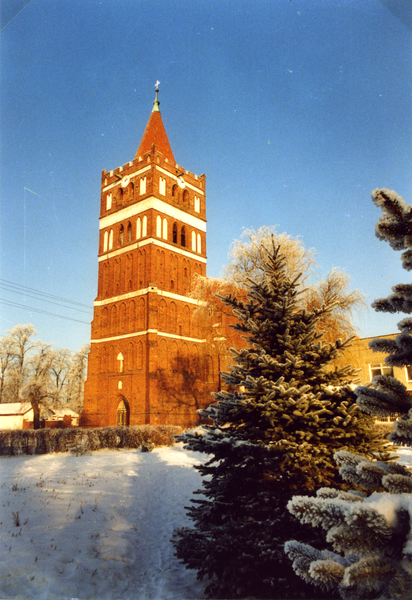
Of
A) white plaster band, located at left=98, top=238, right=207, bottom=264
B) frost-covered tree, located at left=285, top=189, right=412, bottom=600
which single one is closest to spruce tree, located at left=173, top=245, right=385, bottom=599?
frost-covered tree, located at left=285, top=189, right=412, bottom=600

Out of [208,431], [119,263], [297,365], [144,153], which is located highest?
[144,153]

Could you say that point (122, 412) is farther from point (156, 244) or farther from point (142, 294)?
point (156, 244)

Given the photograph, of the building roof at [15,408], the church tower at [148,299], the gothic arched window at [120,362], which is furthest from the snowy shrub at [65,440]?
the gothic arched window at [120,362]

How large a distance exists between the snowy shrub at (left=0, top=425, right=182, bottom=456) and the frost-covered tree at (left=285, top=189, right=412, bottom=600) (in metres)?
14.5

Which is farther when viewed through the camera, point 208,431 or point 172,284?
point 172,284

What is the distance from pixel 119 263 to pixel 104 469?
23313 mm

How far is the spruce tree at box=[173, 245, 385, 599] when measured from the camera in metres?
3.88

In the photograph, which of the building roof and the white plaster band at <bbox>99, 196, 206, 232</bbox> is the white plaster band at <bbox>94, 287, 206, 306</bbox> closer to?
the white plaster band at <bbox>99, 196, 206, 232</bbox>

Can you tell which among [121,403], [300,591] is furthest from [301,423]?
[121,403]

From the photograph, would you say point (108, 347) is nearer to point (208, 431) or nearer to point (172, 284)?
point (172, 284)

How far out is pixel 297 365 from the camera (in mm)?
4477

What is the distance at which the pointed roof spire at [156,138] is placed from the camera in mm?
35625

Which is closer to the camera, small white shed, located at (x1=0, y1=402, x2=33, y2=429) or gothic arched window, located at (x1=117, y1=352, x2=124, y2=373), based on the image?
small white shed, located at (x1=0, y1=402, x2=33, y2=429)

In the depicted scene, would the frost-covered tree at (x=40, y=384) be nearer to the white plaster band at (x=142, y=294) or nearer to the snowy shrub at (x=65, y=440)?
the white plaster band at (x=142, y=294)
